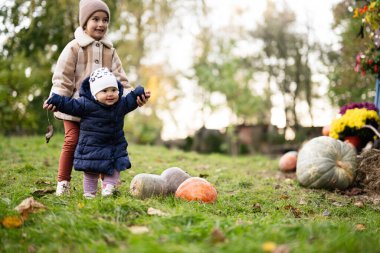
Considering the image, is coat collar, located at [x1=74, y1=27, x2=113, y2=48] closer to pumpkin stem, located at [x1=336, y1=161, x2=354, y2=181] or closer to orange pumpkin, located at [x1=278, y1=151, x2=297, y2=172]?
pumpkin stem, located at [x1=336, y1=161, x2=354, y2=181]

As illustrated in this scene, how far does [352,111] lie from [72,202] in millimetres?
5916

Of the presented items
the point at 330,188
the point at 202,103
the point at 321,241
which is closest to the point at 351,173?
the point at 330,188

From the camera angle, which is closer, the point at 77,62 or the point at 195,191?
the point at 195,191

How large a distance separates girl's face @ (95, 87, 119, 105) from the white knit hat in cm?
4

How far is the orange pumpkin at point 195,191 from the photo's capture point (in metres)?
4.16

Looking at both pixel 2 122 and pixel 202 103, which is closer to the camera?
pixel 2 122

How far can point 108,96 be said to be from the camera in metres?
3.94

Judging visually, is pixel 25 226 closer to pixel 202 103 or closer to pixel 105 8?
pixel 105 8

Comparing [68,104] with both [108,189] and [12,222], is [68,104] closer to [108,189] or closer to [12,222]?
[108,189]

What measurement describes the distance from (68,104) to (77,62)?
68cm

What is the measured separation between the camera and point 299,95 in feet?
72.3

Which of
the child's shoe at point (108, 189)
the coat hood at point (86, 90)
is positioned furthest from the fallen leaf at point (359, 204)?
the coat hood at point (86, 90)

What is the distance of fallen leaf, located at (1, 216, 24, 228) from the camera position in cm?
288

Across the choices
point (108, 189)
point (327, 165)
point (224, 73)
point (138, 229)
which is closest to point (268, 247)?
point (138, 229)
